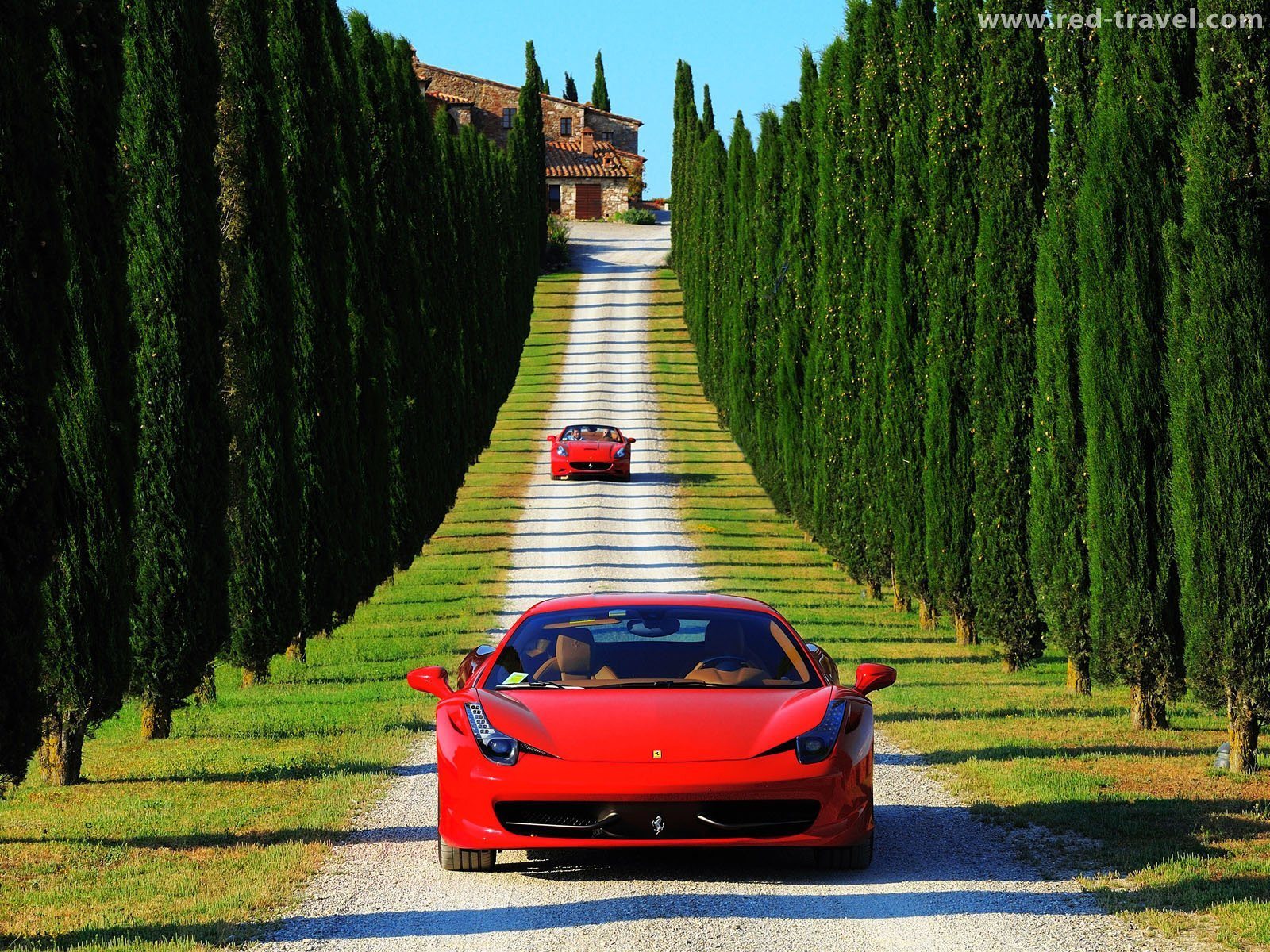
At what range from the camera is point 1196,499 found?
9.90 m

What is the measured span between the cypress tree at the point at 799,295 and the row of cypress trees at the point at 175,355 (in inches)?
394

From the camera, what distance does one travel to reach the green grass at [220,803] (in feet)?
22.2

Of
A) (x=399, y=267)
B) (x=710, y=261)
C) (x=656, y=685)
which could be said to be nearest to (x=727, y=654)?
(x=656, y=685)

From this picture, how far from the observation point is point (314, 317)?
17.4m

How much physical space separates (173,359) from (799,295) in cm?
1875

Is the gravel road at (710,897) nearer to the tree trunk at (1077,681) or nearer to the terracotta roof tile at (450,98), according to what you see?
the tree trunk at (1077,681)

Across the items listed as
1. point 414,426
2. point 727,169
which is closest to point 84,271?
point 414,426

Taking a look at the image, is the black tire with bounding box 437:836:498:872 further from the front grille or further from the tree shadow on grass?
the tree shadow on grass

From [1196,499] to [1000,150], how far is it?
6558mm

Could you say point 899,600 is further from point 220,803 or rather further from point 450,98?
point 450,98

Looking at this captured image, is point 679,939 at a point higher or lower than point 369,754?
higher

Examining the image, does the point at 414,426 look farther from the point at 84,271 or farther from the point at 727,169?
the point at 727,169

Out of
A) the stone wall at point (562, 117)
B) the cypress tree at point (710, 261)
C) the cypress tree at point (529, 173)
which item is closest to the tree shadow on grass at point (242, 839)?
the cypress tree at point (710, 261)

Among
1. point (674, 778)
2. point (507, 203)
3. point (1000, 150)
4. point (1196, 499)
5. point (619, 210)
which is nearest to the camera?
point (674, 778)
